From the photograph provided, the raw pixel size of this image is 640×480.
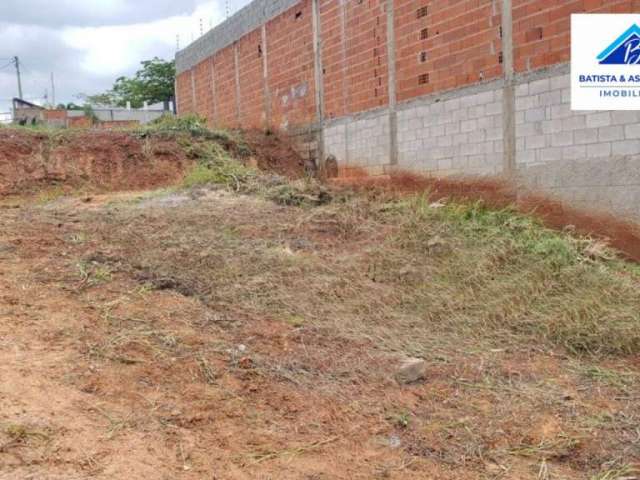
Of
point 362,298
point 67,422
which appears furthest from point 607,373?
point 67,422

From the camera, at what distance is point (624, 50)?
5.86 metres

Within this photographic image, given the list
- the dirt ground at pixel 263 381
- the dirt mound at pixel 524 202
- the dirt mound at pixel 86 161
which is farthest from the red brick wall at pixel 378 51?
the dirt ground at pixel 263 381

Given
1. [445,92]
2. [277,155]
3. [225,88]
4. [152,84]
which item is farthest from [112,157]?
[152,84]

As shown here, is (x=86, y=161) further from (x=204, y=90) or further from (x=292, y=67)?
(x=204, y=90)

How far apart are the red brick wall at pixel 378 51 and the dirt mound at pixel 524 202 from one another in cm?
121

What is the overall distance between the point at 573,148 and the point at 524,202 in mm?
818

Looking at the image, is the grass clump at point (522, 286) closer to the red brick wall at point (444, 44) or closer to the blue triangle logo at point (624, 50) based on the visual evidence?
the blue triangle logo at point (624, 50)

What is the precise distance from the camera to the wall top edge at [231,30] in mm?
11789

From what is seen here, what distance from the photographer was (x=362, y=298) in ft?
16.3

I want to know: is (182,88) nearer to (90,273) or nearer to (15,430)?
(90,273)

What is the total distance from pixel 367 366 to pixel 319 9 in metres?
8.03

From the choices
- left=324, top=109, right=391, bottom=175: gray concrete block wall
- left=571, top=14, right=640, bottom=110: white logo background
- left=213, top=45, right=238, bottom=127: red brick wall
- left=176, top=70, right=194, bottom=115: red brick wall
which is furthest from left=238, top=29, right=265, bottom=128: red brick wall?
left=571, top=14, right=640, bottom=110: white logo background

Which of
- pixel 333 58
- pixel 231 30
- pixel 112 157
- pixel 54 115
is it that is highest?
pixel 54 115

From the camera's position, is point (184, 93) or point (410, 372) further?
point (184, 93)
